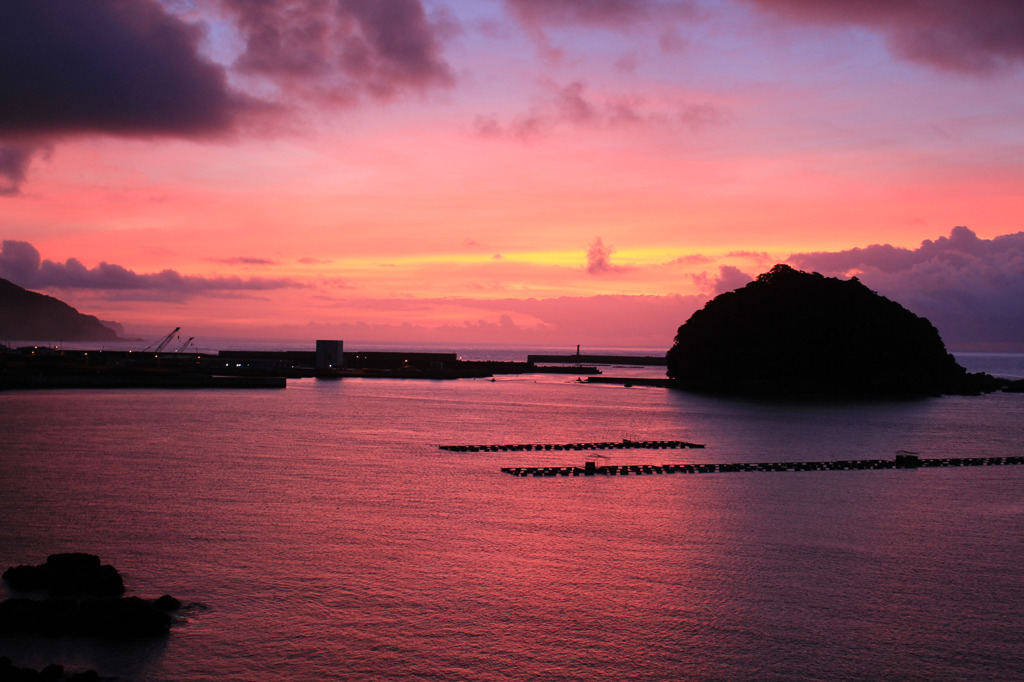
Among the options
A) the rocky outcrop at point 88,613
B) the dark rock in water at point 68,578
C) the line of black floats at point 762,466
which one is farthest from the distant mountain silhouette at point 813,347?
the rocky outcrop at point 88,613

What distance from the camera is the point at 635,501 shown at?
36.2 metres

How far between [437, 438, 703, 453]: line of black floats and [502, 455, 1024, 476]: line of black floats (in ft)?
25.7

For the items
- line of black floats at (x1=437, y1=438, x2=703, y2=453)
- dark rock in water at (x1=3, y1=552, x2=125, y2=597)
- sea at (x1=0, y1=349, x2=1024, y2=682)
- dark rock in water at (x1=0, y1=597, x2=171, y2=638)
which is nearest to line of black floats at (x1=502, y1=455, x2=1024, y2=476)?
sea at (x1=0, y1=349, x2=1024, y2=682)

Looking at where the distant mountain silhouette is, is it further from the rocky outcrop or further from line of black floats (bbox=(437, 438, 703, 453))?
the rocky outcrop

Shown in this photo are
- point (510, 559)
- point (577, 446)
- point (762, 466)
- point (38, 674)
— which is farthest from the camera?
point (577, 446)

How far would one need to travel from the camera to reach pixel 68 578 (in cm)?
2044

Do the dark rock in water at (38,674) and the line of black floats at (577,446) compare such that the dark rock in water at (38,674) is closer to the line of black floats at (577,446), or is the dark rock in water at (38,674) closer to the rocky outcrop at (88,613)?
the rocky outcrop at (88,613)

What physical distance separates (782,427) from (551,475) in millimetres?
Result: 39039

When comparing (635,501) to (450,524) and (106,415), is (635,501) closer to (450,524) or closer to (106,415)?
(450,524)

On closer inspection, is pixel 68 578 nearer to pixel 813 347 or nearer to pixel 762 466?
pixel 762 466

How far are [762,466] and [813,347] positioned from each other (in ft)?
350

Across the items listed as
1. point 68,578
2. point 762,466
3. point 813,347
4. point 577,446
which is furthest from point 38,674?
point 813,347

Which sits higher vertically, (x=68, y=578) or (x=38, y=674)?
(x=68, y=578)

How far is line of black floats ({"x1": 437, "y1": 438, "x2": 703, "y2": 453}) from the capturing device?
173ft
